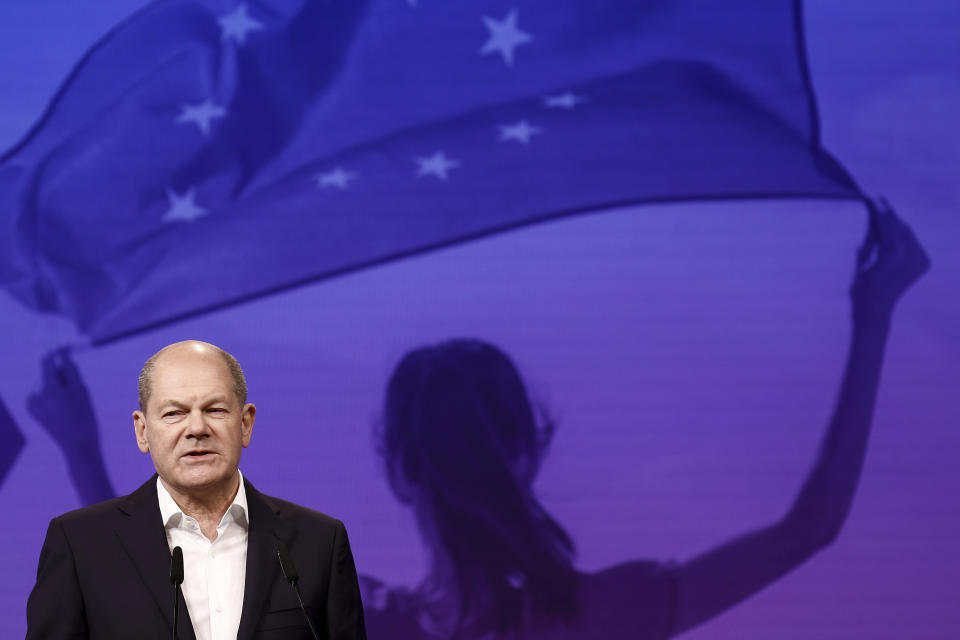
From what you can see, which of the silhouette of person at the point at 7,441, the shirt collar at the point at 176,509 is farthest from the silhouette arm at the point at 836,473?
the silhouette of person at the point at 7,441

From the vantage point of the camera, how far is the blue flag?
9.37ft

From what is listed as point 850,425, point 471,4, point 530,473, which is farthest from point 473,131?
point 850,425

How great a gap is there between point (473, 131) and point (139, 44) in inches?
40.4

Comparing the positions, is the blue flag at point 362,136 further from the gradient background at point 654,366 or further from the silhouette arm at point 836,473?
the silhouette arm at point 836,473

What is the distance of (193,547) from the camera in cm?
145

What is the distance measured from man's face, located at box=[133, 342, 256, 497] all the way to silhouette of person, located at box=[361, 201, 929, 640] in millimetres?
1404

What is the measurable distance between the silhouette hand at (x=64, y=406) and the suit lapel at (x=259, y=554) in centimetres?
150

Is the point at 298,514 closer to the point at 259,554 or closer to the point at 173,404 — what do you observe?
the point at 259,554

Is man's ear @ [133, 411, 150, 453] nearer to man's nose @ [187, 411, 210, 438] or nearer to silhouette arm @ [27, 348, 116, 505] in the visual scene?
man's nose @ [187, 411, 210, 438]

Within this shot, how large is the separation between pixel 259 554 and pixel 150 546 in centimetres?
15

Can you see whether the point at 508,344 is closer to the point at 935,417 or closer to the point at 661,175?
the point at 661,175

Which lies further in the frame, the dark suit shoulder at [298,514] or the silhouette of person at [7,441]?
the silhouette of person at [7,441]

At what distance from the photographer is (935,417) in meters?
2.91

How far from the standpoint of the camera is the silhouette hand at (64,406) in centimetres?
280
